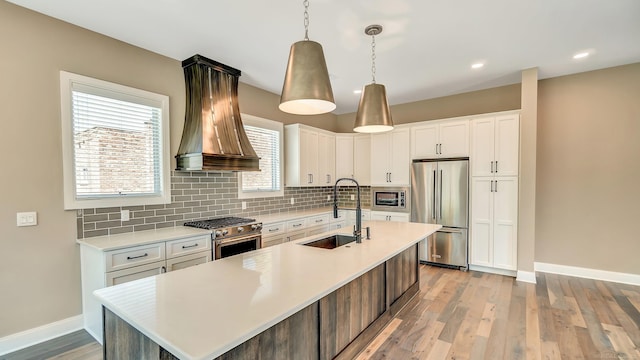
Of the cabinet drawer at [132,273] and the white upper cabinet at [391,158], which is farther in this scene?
the white upper cabinet at [391,158]

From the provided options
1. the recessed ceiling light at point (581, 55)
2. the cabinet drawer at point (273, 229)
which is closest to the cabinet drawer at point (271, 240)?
the cabinet drawer at point (273, 229)

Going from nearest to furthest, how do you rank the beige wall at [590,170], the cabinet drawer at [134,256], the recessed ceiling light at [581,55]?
the cabinet drawer at [134,256] < the recessed ceiling light at [581,55] < the beige wall at [590,170]

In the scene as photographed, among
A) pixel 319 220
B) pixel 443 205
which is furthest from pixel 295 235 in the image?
pixel 443 205

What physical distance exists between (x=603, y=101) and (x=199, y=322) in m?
5.39

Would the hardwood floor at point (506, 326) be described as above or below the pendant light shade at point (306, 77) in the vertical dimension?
below

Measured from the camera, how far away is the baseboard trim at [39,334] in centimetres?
240

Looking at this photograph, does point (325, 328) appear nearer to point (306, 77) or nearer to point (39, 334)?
point (306, 77)

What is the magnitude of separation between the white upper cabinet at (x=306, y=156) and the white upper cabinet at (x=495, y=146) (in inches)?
96.5

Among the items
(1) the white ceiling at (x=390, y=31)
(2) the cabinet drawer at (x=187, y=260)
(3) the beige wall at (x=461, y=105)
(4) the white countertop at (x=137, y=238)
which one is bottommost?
(2) the cabinet drawer at (x=187, y=260)

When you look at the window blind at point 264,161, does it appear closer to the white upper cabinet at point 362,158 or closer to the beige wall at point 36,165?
the white upper cabinet at point 362,158

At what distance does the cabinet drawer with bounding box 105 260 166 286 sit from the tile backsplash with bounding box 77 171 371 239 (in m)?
0.64

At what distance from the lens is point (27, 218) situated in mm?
2506

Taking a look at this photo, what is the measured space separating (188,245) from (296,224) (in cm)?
177

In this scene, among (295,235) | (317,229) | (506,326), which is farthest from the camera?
(317,229)
